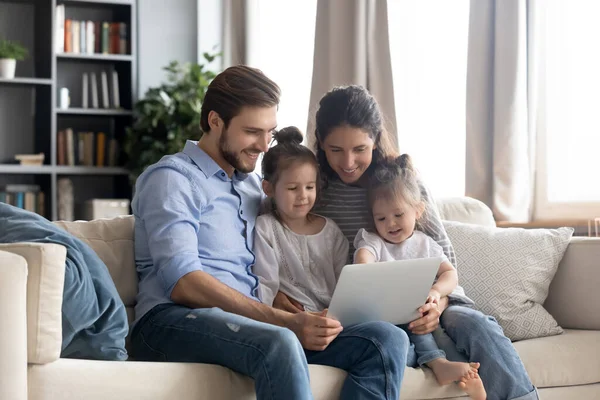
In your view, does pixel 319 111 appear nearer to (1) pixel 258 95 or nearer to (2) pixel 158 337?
(1) pixel 258 95

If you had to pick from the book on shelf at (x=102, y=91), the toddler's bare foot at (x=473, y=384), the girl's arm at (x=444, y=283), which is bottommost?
the toddler's bare foot at (x=473, y=384)


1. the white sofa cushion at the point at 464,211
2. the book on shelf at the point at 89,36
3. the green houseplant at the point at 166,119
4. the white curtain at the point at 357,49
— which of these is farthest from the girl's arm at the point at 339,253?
the book on shelf at the point at 89,36

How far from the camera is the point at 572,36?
13.1 feet

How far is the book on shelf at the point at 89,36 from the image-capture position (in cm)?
567

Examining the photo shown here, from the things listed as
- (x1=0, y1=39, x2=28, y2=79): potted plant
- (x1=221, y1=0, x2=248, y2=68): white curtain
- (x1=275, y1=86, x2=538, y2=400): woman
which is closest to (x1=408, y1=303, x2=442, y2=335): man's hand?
(x1=275, y1=86, x2=538, y2=400): woman

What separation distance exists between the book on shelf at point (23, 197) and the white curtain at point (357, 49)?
1.96 meters

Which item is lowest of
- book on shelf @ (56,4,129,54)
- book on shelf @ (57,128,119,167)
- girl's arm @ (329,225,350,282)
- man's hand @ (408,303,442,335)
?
man's hand @ (408,303,442,335)

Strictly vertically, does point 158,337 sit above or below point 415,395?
above

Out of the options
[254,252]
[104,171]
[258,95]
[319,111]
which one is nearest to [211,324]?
[254,252]

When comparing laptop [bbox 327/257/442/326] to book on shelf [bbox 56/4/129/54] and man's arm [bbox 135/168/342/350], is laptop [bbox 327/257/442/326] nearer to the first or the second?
man's arm [bbox 135/168/342/350]

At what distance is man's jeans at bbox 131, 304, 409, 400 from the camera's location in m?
1.90

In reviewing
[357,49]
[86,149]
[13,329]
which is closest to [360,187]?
[13,329]

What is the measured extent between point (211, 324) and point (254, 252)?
0.41 m

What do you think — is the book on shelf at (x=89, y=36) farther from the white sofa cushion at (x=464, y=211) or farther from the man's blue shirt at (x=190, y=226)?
the man's blue shirt at (x=190, y=226)
